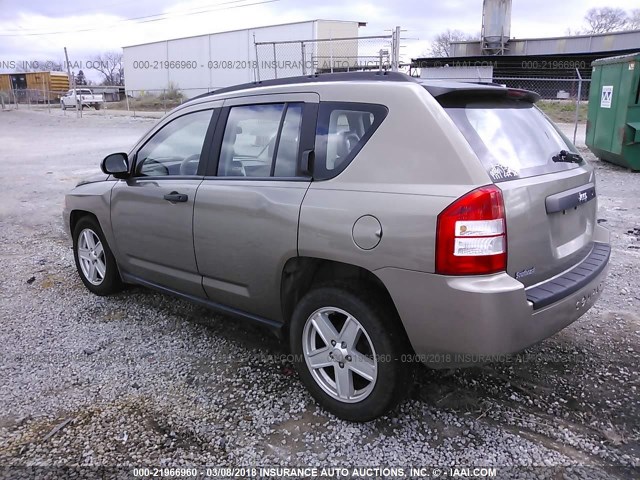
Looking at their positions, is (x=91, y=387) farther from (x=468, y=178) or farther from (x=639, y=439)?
(x=639, y=439)

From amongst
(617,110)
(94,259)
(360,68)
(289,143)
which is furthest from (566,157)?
(360,68)

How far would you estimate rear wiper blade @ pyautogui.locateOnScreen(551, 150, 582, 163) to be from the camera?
10.2 ft

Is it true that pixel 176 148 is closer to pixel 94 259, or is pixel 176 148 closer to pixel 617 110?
pixel 94 259

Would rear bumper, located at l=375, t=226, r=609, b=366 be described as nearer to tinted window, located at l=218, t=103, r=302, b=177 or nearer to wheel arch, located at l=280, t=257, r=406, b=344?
wheel arch, located at l=280, t=257, r=406, b=344

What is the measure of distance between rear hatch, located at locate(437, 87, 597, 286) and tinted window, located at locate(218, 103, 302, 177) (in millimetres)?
919

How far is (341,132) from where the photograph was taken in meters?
2.97

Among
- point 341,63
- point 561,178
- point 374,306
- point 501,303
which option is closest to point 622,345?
point 561,178

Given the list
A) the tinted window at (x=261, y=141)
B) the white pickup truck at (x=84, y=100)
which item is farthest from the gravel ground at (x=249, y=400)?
the white pickup truck at (x=84, y=100)

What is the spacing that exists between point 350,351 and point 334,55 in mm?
22734

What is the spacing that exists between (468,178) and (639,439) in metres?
1.66

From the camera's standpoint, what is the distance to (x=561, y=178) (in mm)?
2951

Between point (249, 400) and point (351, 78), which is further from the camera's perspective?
point (249, 400)

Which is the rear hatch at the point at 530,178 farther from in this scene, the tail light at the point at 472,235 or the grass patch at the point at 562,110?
the grass patch at the point at 562,110

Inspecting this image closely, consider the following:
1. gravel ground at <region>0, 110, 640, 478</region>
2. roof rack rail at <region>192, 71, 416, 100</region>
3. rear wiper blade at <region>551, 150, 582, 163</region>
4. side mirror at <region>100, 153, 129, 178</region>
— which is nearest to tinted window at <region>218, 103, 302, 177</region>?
roof rack rail at <region>192, 71, 416, 100</region>
